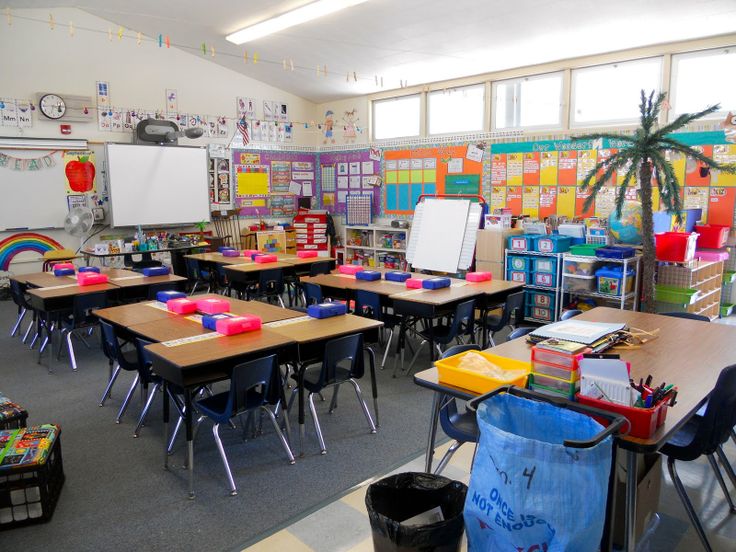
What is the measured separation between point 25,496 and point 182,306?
1605mm

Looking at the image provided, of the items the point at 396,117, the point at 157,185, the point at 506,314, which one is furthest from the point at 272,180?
the point at 506,314

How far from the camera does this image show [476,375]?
7.20ft

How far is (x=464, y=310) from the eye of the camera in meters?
4.48

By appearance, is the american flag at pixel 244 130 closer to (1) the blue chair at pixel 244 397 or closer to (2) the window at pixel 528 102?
(2) the window at pixel 528 102

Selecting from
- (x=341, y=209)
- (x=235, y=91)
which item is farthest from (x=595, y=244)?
(x=235, y=91)

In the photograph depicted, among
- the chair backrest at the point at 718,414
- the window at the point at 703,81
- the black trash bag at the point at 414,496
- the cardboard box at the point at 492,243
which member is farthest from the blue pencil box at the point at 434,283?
the window at the point at 703,81

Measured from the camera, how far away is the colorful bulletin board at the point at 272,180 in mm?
9688

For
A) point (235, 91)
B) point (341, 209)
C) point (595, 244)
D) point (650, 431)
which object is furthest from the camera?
point (341, 209)

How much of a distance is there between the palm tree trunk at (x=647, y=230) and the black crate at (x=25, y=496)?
4568mm

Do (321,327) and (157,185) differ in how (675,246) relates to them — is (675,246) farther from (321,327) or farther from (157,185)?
(157,185)

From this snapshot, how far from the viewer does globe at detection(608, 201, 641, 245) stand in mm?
5598

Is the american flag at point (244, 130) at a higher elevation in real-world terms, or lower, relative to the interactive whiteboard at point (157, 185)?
higher

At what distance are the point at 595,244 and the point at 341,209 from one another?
5.51m

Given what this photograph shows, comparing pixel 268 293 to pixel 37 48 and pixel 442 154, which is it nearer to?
pixel 442 154
